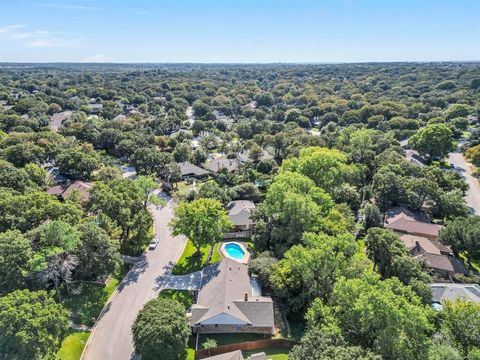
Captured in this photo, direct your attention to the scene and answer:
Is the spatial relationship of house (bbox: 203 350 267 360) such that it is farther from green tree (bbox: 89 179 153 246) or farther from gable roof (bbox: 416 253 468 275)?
gable roof (bbox: 416 253 468 275)

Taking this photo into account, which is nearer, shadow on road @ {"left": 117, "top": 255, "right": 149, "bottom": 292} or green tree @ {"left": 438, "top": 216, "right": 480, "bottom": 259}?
shadow on road @ {"left": 117, "top": 255, "right": 149, "bottom": 292}

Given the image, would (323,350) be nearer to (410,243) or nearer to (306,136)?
(410,243)

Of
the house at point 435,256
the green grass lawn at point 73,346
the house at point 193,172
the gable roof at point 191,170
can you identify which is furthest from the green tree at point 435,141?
the green grass lawn at point 73,346

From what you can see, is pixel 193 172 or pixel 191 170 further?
pixel 191 170

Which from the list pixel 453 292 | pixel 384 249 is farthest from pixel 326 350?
pixel 453 292

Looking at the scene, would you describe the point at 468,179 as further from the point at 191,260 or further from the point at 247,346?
the point at 247,346

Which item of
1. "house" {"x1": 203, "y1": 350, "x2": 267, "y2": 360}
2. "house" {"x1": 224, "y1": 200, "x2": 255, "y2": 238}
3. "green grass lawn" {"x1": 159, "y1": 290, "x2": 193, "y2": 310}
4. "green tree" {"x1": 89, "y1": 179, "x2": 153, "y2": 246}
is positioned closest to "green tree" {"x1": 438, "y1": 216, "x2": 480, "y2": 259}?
"house" {"x1": 224, "y1": 200, "x2": 255, "y2": 238}

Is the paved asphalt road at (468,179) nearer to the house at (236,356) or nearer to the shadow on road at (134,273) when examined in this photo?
the house at (236,356)
